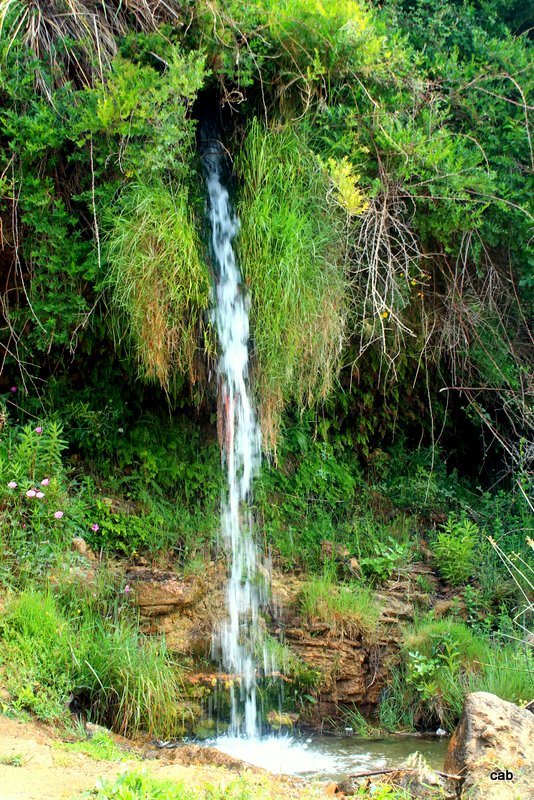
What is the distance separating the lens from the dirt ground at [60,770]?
2.96 metres

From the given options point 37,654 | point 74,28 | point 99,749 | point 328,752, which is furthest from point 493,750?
point 74,28

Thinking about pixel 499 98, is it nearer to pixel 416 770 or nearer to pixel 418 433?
pixel 418 433

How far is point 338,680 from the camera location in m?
5.30

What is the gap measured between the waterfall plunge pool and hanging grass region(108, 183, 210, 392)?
2.29 metres

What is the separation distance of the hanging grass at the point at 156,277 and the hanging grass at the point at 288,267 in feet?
1.31

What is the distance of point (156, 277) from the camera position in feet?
15.8

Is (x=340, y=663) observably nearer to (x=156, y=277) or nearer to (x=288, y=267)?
(x=288, y=267)

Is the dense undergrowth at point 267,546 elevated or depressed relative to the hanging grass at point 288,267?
depressed

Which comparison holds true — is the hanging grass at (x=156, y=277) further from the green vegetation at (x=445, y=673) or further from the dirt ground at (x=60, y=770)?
the green vegetation at (x=445, y=673)

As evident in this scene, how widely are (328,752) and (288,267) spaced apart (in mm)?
2943

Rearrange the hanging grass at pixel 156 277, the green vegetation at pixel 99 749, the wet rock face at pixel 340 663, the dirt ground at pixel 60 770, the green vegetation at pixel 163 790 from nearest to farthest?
1. the green vegetation at pixel 163 790
2. the dirt ground at pixel 60 770
3. the green vegetation at pixel 99 749
4. the hanging grass at pixel 156 277
5. the wet rock face at pixel 340 663

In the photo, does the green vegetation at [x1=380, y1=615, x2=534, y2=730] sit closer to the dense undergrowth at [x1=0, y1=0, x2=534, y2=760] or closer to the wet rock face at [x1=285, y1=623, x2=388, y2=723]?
the dense undergrowth at [x1=0, y1=0, x2=534, y2=760]

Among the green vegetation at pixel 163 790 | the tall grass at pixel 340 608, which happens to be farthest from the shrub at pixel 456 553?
Answer: the green vegetation at pixel 163 790

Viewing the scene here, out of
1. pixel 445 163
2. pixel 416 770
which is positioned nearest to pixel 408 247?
pixel 445 163
